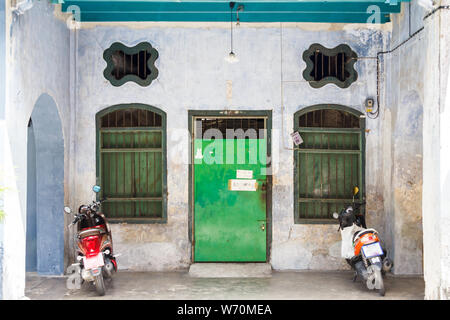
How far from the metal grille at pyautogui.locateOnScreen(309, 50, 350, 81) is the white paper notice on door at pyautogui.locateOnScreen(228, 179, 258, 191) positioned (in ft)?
6.09

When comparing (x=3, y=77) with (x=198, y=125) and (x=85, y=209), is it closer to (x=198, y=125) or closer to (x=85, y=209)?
(x=85, y=209)

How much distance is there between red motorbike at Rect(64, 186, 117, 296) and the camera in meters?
5.48

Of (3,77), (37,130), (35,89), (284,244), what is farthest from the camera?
(284,244)

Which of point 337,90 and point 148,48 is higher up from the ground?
point 148,48

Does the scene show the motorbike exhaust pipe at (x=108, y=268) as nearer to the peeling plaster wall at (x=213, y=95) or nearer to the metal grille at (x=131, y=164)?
the peeling plaster wall at (x=213, y=95)

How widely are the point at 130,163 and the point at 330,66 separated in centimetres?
338

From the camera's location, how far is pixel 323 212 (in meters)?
6.99

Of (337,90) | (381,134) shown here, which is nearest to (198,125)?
(337,90)

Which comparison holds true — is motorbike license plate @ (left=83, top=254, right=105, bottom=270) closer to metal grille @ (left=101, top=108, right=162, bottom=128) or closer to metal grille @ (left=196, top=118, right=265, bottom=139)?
metal grille @ (left=101, top=108, right=162, bottom=128)

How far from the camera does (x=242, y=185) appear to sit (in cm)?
698

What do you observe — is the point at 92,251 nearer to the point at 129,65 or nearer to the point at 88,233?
the point at 88,233

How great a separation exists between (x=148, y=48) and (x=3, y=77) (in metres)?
2.75

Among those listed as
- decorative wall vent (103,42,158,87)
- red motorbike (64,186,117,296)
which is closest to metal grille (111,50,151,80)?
decorative wall vent (103,42,158,87)

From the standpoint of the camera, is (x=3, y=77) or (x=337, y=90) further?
(x=337, y=90)
